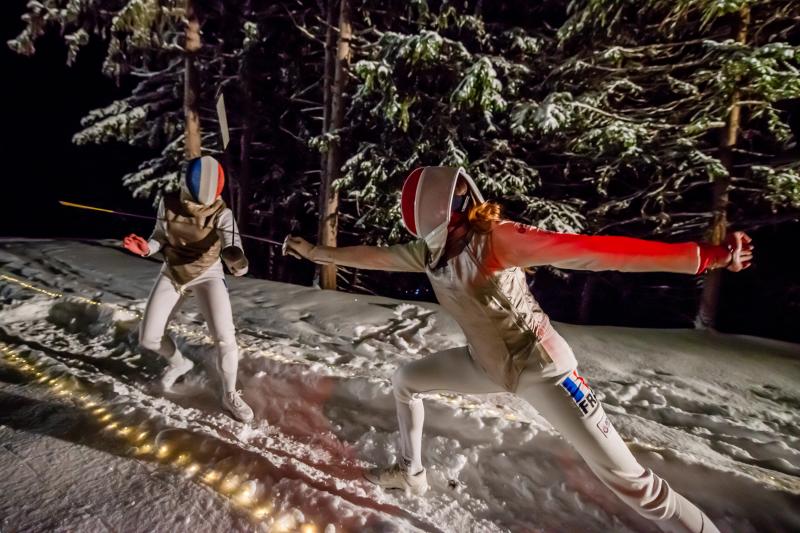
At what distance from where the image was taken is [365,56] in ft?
33.9

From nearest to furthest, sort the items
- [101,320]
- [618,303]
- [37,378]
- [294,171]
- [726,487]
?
[726,487], [37,378], [101,320], [294,171], [618,303]

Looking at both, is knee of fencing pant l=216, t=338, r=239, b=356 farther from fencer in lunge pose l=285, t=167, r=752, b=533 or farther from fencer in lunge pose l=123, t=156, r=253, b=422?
fencer in lunge pose l=285, t=167, r=752, b=533

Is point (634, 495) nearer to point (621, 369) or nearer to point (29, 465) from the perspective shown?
point (621, 369)

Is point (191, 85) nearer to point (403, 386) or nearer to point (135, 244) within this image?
point (135, 244)

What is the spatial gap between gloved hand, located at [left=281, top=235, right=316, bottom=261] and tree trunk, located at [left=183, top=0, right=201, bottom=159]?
906 centimetres

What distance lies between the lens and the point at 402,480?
2.89 m

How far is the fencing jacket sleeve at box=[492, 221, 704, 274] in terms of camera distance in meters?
1.83

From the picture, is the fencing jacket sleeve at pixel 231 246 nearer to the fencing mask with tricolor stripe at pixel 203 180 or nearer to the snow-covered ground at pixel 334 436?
the fencing mask with tricolor stripe at pixel 203 180

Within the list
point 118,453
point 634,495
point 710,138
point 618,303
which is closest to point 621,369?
point 634,495

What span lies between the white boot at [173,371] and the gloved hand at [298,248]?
214 centimetres

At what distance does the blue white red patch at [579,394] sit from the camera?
2141 millimetres

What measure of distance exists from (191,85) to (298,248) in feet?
33.4

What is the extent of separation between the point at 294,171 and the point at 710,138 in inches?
534

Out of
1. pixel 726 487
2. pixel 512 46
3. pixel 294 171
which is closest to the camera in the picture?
pixel 726 487
